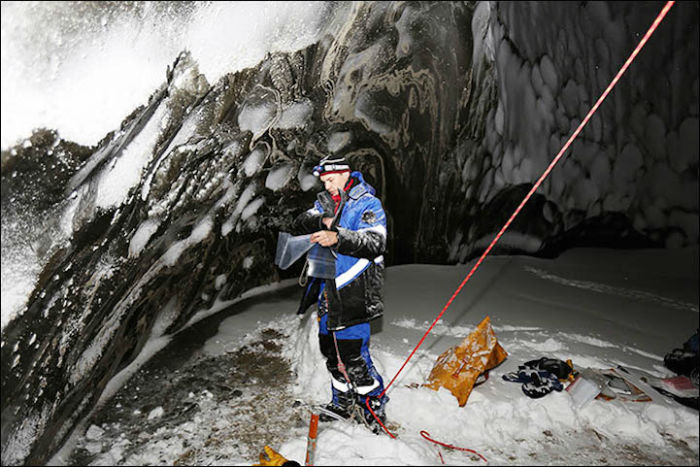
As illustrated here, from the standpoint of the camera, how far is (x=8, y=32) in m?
1.50

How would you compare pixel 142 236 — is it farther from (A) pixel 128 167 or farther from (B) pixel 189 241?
(B) pixel 189 241

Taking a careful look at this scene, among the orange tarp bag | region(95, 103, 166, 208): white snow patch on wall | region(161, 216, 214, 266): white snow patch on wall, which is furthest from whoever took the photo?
region(161, 216, 214, 266): white snow patch on wall

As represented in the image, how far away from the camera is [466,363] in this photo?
Result: 9.48 feet

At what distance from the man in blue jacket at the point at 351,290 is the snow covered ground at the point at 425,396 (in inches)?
7.7

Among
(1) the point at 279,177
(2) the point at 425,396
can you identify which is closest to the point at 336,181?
(2) the point at 425,396

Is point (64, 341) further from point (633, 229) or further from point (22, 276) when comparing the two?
point (633, 229)

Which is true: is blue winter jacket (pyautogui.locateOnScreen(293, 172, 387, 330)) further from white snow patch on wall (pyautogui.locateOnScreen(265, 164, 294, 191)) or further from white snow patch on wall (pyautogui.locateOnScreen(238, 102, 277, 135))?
white snow patch on wall (pyautogui.locateOnScreen(265, 164, 294, 191))

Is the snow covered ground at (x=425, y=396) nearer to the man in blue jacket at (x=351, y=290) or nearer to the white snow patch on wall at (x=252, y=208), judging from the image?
the man in blue jacket at (x=351, y=290)

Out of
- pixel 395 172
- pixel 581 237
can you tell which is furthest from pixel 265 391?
pixel 581 237

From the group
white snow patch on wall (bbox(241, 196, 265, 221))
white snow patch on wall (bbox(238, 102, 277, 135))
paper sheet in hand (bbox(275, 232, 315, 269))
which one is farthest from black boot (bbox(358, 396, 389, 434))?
white snow patch on wall (bbox(241, 196, 265, 221))

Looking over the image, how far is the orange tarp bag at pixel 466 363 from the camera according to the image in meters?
2.76

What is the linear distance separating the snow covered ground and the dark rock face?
38 cm

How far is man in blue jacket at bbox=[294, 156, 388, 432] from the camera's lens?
2.42 m

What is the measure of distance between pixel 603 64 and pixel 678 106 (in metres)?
1.54
